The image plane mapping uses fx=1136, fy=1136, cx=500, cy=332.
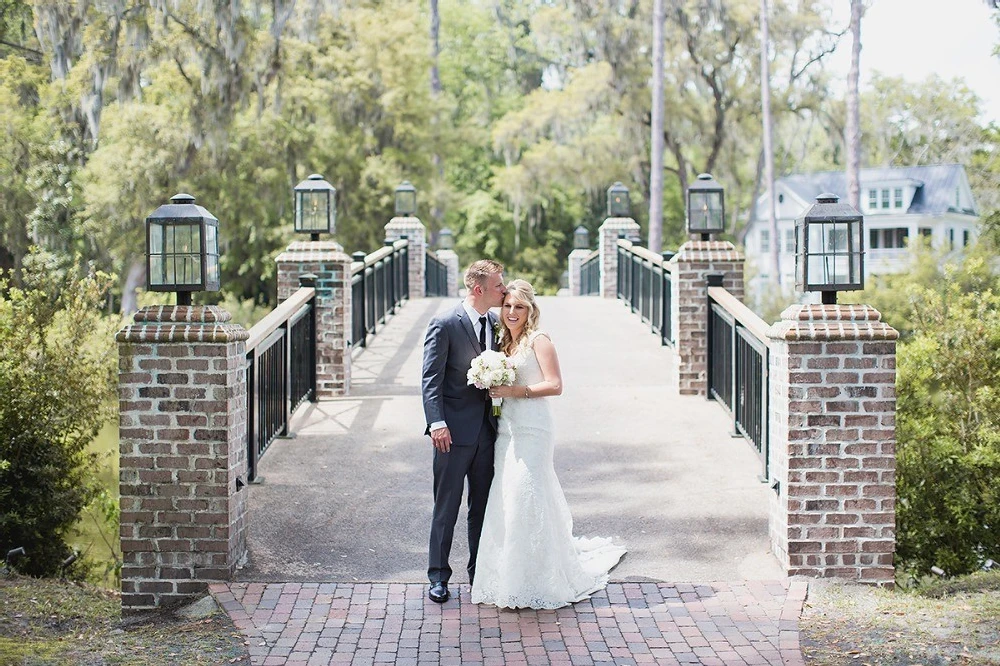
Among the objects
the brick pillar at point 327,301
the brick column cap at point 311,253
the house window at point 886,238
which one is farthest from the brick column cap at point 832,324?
the house window at point 886,238

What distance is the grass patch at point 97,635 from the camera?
507 centimetres

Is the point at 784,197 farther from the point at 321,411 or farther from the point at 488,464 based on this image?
the point at 488,464

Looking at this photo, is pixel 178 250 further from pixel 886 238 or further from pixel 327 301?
pixel 886 238

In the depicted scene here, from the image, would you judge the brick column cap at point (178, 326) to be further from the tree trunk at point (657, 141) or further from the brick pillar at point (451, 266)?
the tree trunk at point (657, 141)

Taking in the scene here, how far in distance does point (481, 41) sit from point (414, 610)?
40680 millimetres

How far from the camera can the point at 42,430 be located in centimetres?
885

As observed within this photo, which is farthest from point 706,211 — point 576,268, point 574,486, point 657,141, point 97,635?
point 657,141

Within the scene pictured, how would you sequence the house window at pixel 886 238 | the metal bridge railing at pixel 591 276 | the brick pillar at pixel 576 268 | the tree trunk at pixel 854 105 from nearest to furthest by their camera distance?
the metal bridge railing at pixel 591 276 < the tree trunk at pixel 854 105 < the brick pillar at pixel 576 268 < the house window at pixel 886 238

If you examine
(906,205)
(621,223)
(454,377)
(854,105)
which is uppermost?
(854,105)

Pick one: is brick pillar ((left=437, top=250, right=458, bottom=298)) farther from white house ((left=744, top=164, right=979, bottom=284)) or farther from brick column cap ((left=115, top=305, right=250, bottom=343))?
brick column cap ((left=115, top=305, right=250, bottom=343))

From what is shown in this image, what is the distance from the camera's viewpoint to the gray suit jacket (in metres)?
5.68

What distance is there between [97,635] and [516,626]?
6.71 feet

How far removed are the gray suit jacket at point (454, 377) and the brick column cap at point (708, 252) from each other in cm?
520

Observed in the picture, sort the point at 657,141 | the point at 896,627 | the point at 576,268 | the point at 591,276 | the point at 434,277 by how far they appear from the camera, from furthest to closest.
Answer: the point at 657,141
the point at 576,268
the point at 591,276
the point at 434,277
the point at 896,627
